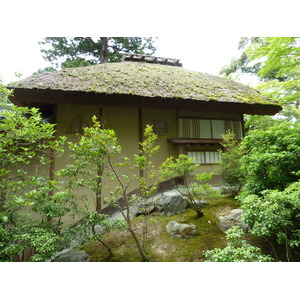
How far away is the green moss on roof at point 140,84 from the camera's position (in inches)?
230

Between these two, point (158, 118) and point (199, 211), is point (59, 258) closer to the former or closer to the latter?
point (199, 211)

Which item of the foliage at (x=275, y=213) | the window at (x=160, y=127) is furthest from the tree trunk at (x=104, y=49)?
the foliage at (x=275, y=213)

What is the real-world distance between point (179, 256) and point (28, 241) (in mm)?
2612

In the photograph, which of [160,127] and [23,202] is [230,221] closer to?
[160,127]

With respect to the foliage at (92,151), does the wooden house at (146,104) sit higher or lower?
higher

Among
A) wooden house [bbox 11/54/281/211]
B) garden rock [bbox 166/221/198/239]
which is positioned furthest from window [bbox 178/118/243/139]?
garden rock [bbox 166/221/198/239]

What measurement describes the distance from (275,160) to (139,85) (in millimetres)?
4242

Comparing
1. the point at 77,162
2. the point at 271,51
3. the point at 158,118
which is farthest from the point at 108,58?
the point at 77,162

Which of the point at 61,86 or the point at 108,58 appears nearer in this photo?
the point at 61,86

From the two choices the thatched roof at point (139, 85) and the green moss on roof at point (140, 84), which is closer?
the thatched roof at point (139, 85)

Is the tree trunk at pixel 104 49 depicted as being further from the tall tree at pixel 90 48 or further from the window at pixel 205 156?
the window at pixel 205 156

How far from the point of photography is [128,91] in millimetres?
6035

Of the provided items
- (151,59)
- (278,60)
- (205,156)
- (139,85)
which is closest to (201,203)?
(205,156)

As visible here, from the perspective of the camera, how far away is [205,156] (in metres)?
7.31
